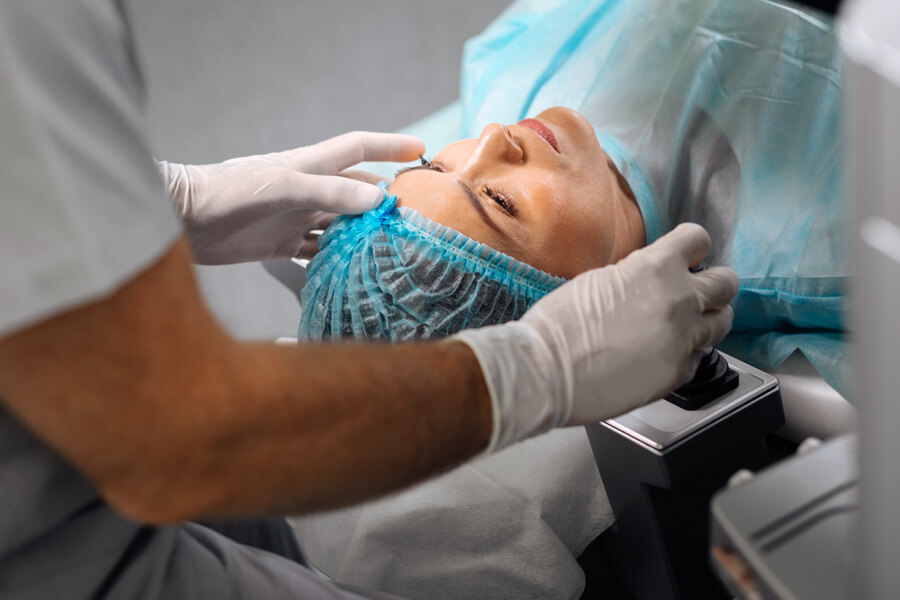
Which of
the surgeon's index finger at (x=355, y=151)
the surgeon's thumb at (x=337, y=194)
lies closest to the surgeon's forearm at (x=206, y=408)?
the surgeon's thumb at (x=337, y=194)

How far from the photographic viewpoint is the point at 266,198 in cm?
147

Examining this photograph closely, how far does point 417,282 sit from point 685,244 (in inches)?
20.3

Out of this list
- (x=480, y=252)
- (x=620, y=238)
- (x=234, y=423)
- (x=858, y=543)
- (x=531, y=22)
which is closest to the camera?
(x=858, y=543)

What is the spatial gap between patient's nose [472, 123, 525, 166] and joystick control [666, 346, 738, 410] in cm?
55

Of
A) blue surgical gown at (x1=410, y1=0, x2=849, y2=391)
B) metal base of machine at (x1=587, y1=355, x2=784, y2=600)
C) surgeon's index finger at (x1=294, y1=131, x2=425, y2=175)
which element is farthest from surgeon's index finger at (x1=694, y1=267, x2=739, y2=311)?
surgeon's index finger at (x1=294, y1=131, x2=425, y2=175)

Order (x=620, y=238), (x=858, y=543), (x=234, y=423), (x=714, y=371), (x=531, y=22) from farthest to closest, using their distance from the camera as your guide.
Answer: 1. (x=531, y=22)
2. (x=620, y=238)
3. (x=714, y=371)
4. (x=234, y=423)
5. (x=858, y=543)

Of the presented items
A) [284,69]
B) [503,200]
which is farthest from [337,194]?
[284,69]

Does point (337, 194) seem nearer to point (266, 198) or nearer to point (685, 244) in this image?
point (266, 198)

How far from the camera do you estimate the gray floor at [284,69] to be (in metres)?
3.16

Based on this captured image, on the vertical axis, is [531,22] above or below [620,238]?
above

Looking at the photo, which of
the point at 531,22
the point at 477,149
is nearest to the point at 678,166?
the point at 477,149

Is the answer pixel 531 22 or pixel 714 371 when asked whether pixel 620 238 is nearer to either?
pixel 714 371

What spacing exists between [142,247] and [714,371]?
0.86 meters

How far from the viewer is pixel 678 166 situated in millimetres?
1538
